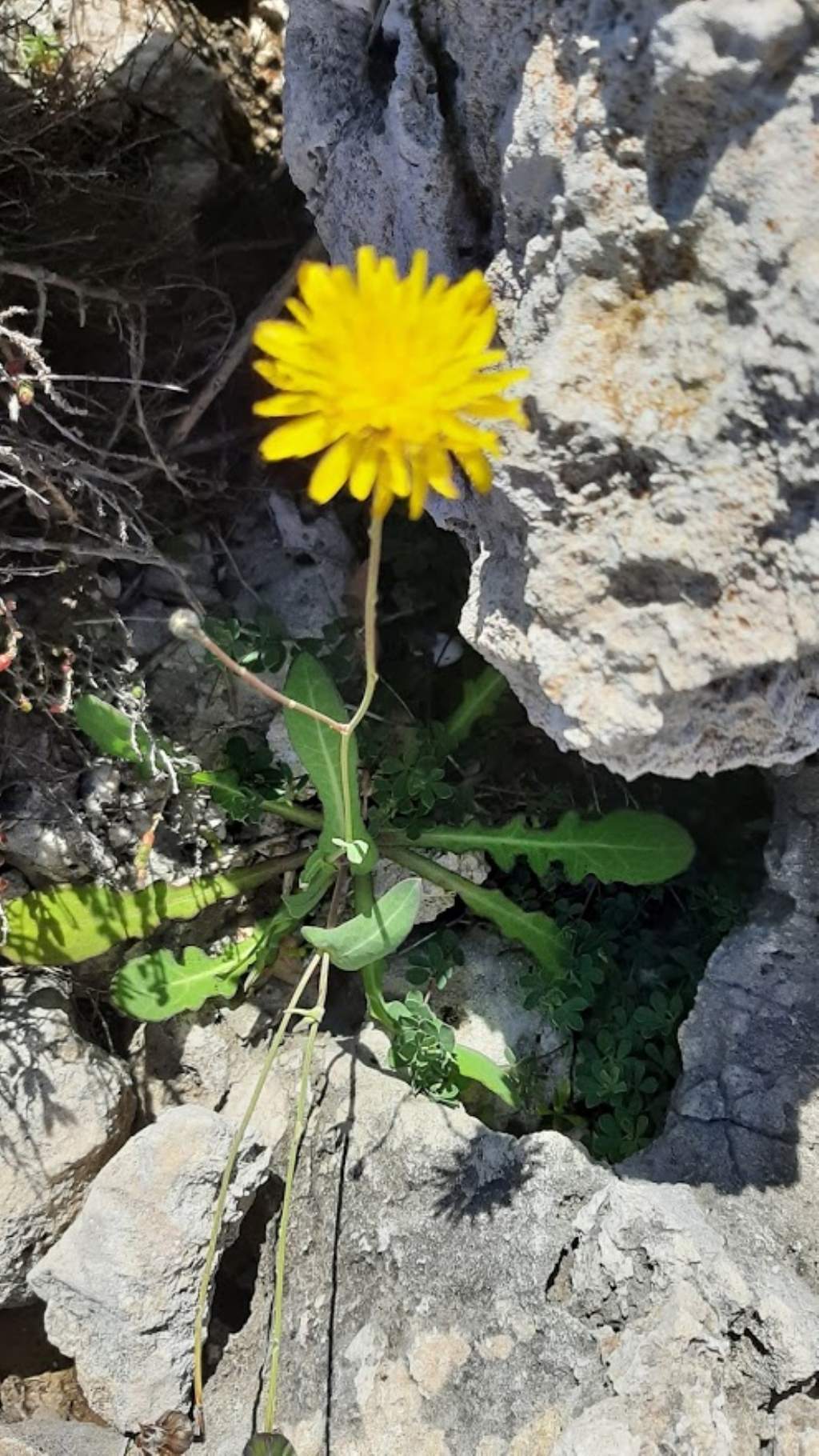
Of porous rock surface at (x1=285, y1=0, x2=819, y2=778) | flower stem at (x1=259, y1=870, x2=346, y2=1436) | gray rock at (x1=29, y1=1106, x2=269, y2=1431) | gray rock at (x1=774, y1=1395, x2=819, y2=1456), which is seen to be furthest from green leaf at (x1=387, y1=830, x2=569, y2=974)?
gray rock at (x1=774, y1=1395, x2=819, y2=1456)

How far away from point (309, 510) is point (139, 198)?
90cm

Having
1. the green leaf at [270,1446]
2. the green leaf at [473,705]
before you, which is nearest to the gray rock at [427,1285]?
the green leaf at [270,1446]

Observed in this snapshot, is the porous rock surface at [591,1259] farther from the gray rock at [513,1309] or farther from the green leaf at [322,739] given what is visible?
the green leaf at [322,739]

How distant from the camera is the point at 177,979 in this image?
304cm

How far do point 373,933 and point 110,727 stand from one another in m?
0.85

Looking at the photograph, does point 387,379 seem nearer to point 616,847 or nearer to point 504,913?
point 616,847

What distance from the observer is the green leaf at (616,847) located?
2.83m

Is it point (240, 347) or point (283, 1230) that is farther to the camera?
point (240, 347)

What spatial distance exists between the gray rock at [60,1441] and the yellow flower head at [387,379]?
2.25 metres

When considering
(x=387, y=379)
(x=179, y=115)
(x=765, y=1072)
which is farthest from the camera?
(x=179, y=115)

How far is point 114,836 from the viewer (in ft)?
10.2

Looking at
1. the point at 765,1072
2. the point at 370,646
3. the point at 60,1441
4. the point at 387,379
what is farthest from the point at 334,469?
the point at 60,1441

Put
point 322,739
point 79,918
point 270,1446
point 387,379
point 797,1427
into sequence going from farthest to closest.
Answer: point 79,918 → point 322,739 → point 270,1446 → point 797,1427 → point 387,379

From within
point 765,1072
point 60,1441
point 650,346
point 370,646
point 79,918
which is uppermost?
point 650,346
